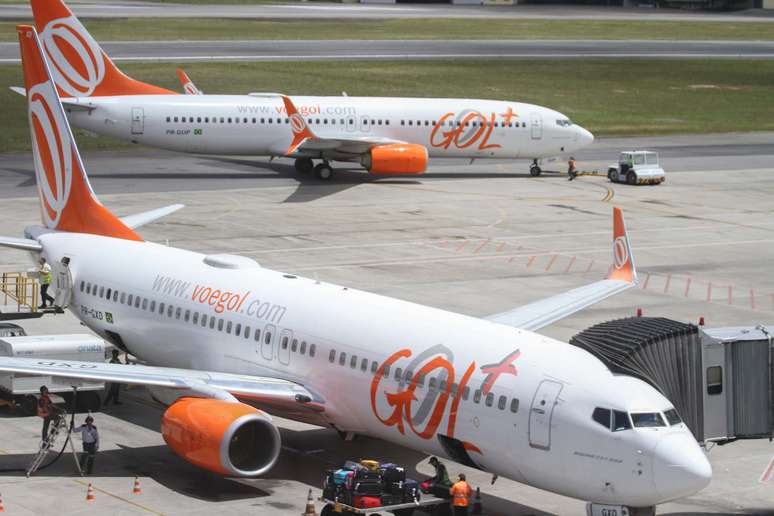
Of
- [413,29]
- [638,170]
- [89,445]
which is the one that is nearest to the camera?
[89,445]

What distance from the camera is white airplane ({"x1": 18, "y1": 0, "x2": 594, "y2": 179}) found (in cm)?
7881

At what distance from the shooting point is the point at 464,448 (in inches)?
1157

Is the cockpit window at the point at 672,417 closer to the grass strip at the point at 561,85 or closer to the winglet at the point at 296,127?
the winglet at the point at 296,127

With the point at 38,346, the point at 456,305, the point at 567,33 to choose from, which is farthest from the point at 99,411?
the point at 567,33

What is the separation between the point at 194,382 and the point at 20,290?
69.8 feet

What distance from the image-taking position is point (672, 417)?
26875 mm

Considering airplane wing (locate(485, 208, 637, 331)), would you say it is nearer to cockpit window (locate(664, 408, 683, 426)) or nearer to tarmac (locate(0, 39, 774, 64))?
cockpit window (locate(664, 408, 683, 426))

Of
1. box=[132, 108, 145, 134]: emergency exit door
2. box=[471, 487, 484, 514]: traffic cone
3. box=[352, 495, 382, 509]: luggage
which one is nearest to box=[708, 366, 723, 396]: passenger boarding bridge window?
box=[471, 487, 484, 514]: traffic cone

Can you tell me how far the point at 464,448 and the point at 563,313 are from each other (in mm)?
8990

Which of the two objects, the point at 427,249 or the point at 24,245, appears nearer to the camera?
the point at 24,245

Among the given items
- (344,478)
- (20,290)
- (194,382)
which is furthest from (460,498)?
(20,290)

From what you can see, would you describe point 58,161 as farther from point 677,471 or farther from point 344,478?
point 677,471

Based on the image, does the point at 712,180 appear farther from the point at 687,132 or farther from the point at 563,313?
the point at 563,313

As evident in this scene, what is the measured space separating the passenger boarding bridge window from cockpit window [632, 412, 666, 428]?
2.70 m
